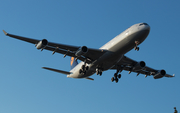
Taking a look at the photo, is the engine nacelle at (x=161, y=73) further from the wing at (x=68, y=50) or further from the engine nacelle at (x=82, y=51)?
the engine nacelle at (x=82, y=51)

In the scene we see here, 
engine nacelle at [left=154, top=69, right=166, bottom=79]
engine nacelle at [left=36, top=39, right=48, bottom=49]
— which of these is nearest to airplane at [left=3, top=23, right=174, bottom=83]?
engine nacelle at [left=36, top=39, right=48, bottom=49]

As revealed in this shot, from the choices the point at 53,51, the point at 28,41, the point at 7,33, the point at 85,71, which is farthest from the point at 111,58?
the point at 7,33

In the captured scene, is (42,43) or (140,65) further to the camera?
(140,65)

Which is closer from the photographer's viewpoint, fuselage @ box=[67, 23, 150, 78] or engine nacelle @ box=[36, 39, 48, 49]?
fuselage @ box=[67, 23, 150, 78]

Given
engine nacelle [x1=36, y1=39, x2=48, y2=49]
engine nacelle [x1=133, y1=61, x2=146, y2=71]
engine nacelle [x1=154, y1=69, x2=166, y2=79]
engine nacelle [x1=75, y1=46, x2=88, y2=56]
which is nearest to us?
engine nacelle [x1=36, y1=39, x2=48, y2=49]

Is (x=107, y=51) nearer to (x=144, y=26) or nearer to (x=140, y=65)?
(x=144, y=26)

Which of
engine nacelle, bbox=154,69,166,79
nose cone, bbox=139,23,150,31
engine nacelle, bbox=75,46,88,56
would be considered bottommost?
engine nacelle, bbox=154,69,166,79

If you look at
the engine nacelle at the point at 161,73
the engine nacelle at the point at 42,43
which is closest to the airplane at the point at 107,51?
the engine nacelle at the point at 42,43

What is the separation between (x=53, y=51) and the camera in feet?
123

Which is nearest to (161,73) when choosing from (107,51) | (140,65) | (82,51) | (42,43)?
(140,65)

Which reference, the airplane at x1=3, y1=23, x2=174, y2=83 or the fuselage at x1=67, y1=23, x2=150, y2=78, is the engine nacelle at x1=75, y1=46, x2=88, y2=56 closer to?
the airplane at x1=3, y1=23, x2=174, y2=83

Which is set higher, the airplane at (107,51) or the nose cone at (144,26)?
the nose cone at (144,26)

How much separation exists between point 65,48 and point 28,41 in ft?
18.3

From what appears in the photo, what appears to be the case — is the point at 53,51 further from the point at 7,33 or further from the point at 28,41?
the point at 7,33
